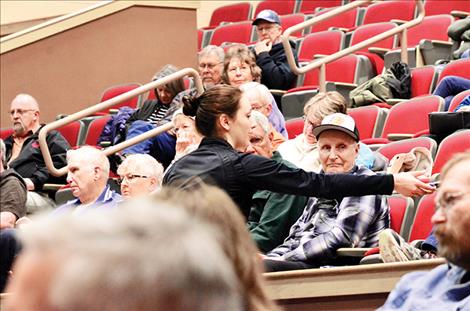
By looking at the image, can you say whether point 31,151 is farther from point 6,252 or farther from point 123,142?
point 6,252

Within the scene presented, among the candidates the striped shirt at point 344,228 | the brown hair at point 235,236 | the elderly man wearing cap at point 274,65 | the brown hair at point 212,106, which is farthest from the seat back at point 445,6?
the brown hair at point 235,236

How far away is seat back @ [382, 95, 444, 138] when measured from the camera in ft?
14.7

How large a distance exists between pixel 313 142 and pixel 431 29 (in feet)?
7.83

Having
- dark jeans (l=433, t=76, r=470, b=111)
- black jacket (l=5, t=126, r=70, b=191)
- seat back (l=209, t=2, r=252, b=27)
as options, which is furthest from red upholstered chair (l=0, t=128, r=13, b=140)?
dark jeans (l=433, t=76, r=470, b=111)

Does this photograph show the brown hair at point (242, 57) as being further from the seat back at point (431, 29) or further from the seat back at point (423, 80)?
the seat back at point (431, 29)

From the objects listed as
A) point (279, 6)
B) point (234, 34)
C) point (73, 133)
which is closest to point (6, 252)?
point (73, 133)

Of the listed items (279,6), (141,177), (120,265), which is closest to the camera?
(120,265)

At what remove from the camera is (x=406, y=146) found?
3.86m

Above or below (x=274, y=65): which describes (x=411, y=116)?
above

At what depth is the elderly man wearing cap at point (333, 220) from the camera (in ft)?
10.2

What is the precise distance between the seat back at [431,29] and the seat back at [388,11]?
1.19ft

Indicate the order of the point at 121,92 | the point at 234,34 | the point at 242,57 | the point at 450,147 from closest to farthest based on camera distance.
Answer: the point at 450,147, the point at 242,57, the point at 121,92, the point at 234,34

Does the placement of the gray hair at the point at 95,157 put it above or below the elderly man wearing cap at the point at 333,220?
below

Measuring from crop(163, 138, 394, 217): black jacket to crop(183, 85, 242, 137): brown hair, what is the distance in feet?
0.18
